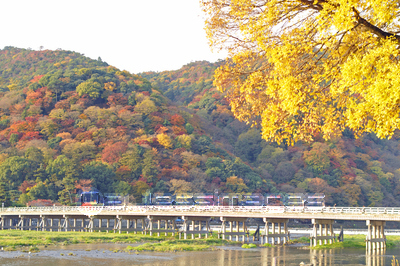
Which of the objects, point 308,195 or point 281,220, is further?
point 308,195

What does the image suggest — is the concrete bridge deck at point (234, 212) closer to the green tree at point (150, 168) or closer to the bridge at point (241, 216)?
the bridge at point (241, 216)

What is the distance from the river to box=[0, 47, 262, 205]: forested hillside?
112ft

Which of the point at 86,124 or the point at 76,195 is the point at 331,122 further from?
the point at 86,124

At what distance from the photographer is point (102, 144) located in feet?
265

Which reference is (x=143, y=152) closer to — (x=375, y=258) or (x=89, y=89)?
(x=89, y=89)

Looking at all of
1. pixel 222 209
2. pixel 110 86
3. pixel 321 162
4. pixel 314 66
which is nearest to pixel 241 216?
pixel 222 209

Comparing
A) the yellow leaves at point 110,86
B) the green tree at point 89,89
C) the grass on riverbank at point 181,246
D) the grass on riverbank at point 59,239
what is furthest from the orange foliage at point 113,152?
the grass on riverbank at point 181,246

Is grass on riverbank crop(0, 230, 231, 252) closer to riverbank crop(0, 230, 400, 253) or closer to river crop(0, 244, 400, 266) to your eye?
riverbank crop(0, 230, 400, 253)

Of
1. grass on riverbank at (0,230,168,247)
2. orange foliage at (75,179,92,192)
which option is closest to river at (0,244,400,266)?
grass on riverbank at (0,230,168,247)

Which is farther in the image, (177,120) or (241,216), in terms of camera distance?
(177,120)

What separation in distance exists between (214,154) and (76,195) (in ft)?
96.8

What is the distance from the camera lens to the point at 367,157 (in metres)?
95.6

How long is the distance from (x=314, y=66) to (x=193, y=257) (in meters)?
24.1

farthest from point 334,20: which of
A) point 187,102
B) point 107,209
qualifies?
point 187,102
